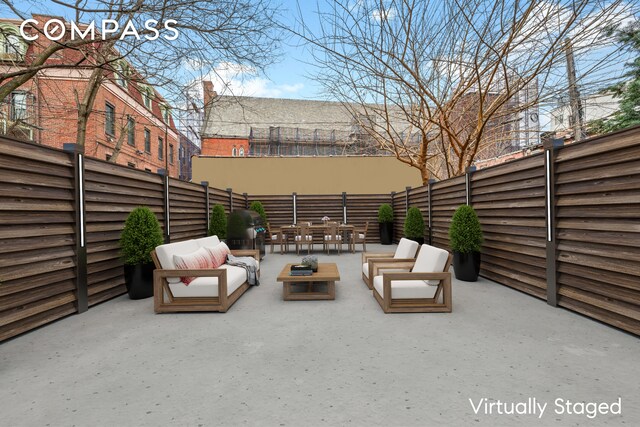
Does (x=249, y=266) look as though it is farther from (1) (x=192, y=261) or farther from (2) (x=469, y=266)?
(2) (x=469, y=266)

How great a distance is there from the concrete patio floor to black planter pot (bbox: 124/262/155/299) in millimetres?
Result: 720

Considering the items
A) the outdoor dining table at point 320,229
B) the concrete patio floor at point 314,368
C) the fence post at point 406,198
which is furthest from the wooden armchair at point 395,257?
the fence post at point 406,198

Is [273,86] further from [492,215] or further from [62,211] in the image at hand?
[492,215]

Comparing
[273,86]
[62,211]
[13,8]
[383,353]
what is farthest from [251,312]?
[13,8]

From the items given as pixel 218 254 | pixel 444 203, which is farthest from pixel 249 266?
pixel 444 203

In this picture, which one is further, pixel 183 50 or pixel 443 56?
pixel 443 56

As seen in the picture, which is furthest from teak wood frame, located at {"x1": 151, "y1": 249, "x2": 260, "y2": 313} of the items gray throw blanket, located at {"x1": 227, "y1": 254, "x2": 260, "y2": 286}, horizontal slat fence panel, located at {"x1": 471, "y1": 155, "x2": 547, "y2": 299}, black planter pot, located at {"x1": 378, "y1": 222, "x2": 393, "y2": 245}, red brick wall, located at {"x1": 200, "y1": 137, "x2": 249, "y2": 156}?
red brick wall, located at {"x1": 200, "y1": 137, "x2": 249, "y2": 156}

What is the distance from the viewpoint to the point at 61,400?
196cm

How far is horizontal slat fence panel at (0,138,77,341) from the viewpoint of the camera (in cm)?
300

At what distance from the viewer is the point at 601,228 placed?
3.19 meters

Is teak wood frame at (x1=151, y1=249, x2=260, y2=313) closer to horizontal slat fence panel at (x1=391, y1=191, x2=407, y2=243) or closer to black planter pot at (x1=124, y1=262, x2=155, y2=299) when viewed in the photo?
black planter pot at (x1=124, y1=262, x2=155, y2=299)

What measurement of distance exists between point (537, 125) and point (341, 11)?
614 cm

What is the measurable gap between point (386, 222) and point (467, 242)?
20.6 feet

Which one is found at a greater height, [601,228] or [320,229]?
[601,228]
